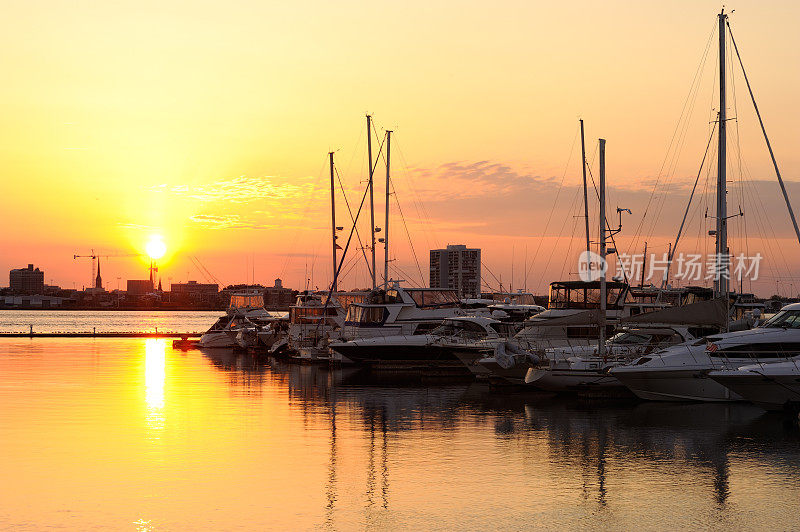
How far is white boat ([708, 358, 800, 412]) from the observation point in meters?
28.2

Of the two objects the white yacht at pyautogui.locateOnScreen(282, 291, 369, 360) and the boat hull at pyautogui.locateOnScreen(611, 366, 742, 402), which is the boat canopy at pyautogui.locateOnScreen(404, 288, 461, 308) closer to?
the white yacht at pyautogui.locateOnScreen(282, 291, 369, 360)

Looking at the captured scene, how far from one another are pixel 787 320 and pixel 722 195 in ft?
28.2

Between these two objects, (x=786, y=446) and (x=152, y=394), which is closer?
(x=786, y=446)

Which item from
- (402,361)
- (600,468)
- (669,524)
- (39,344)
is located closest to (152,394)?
(402,361)

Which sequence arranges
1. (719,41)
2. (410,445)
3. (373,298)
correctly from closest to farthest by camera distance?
(410,445) → (719,41) → (373,298)

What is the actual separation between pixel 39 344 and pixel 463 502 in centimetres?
6683

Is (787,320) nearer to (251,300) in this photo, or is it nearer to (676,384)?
(676,384)

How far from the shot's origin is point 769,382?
93.0 ft

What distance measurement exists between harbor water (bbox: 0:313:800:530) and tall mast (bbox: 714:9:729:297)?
7.78 metres

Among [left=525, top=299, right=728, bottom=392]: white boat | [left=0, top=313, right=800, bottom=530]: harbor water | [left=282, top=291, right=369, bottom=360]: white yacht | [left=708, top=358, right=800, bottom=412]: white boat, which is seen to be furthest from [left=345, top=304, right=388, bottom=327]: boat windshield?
[left=708, top=358, right=800, bottom=412]: white boat

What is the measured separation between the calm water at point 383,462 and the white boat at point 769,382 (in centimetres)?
70

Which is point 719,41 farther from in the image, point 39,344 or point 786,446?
point 39,344

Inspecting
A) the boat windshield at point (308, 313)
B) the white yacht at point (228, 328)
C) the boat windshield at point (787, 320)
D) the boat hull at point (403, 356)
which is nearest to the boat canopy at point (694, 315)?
the boat windshield at point (787, 320)

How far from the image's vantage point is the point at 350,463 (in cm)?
2116
